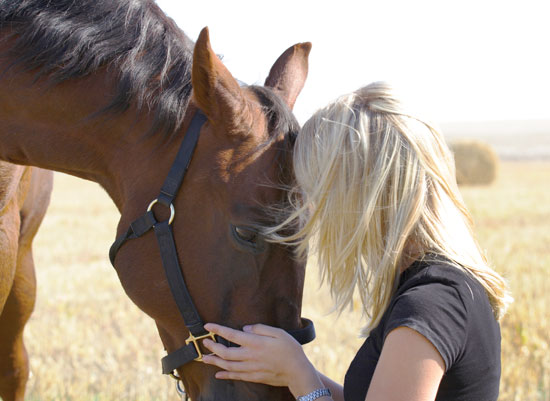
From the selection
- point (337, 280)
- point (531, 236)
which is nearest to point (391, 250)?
point (337, 280)

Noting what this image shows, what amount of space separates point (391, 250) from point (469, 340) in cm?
38

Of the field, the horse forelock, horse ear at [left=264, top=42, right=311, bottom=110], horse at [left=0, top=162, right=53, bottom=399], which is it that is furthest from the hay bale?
the horse forelock

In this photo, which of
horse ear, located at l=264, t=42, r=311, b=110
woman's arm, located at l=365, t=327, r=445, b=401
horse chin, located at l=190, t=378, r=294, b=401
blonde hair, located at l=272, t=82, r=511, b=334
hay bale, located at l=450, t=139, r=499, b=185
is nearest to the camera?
woman's arm, located at l=365, t=327, r=445, b=401

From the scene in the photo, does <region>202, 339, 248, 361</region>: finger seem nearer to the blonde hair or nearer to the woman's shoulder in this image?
the blonde hair

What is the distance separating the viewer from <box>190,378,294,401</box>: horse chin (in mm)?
2191

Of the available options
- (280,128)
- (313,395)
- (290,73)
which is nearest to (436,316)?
(313,395)

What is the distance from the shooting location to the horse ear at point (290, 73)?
8.63 ft

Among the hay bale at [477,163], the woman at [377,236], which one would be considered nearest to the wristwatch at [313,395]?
the woman at [377,236]

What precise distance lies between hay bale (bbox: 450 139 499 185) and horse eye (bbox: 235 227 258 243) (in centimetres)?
2286

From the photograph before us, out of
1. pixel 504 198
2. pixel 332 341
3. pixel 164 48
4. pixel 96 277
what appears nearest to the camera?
pixel 164 48

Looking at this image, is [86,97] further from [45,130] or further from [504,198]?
[504,198]

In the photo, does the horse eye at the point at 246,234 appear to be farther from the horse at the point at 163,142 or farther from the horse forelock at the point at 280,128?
the horse forelock at the point at 280,128

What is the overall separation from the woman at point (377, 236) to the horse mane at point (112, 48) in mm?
550

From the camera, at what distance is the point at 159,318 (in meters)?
2.31
